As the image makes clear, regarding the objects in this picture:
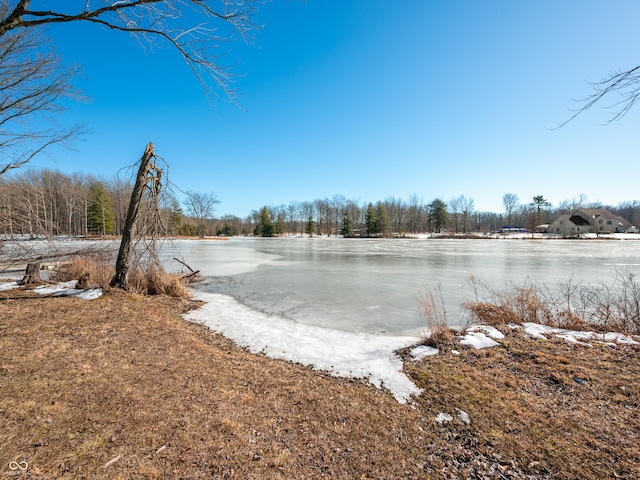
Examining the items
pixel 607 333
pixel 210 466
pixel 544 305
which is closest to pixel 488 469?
pixel 210 466

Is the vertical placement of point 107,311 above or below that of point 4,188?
below

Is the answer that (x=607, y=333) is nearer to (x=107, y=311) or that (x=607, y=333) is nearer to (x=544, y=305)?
(x=544, y=305)

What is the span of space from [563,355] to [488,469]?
2808 mm

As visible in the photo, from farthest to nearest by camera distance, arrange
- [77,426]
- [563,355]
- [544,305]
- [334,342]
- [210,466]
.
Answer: [544,305], [334,342], [563,355], [77,426], [210,466]

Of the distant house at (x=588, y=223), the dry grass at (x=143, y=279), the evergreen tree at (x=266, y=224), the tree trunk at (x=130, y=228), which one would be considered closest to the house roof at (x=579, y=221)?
the distant house at (x=588, y=223)

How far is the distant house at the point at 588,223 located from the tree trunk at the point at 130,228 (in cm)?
6907

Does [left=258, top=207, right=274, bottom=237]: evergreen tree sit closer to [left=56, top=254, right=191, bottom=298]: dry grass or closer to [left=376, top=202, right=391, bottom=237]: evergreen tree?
[left=376, top=202, right=391, bottom=237]: evergreen tree

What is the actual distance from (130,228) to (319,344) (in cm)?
546

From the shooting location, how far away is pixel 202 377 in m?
2.95

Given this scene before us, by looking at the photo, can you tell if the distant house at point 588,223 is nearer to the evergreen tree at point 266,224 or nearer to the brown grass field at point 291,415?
the evergreen tree at point 266,224

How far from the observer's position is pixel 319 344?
442 centimetres

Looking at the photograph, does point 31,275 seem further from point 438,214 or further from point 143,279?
point 438,214

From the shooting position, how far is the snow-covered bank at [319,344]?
11.0 ft
